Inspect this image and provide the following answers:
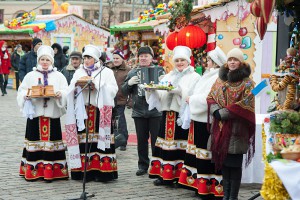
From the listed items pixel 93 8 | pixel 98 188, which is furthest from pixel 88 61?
pixel 93 8

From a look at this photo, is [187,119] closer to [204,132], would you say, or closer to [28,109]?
[204,132]

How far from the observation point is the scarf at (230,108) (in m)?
6.98

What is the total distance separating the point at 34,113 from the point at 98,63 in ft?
3.77

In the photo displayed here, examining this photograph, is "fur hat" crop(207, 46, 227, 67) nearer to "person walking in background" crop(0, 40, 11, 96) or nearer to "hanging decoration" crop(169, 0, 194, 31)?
"hanging decoration" crop(169, 0, 194, 31)

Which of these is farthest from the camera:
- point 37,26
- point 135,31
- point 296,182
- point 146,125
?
point 37,26

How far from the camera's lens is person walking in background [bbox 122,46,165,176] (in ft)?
30.4

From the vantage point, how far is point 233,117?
699 cm

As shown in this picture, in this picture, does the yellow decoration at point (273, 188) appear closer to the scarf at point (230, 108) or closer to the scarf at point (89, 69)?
the scarf at point (230, 108)

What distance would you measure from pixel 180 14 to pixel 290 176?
8.48 metres

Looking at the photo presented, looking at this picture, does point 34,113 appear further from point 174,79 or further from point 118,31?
point 118,31

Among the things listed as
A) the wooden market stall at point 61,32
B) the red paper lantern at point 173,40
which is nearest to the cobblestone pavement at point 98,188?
the red paper lantern at point 173,40

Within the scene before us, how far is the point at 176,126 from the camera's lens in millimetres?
8570

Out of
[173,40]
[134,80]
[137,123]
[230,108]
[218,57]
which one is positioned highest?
[173,40]

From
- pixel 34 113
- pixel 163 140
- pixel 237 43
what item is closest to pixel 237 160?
pixel 163 140
